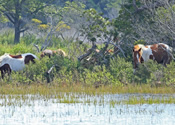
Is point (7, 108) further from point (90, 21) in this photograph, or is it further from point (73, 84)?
point (90, 21)

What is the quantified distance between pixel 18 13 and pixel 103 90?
24.9 metres

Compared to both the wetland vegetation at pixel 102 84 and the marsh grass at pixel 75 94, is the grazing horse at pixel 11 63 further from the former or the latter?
the marsh grass at pixel 75 94

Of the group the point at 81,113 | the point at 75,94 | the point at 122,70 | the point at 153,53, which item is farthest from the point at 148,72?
the point at 81,113

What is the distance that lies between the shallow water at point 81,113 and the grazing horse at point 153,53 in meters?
4.58

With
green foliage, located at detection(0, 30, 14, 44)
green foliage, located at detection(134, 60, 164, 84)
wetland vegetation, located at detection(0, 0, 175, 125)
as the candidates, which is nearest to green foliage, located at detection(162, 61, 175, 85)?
wetland vegetation, located at detection(0, 0, 175, 125)

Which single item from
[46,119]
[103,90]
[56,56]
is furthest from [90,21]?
[46,119]

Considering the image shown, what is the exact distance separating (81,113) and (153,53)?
7.78 meters

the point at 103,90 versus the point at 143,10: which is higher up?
the point at 143,10

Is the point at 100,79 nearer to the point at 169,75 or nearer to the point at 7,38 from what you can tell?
the point at 169,75

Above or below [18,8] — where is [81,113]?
below

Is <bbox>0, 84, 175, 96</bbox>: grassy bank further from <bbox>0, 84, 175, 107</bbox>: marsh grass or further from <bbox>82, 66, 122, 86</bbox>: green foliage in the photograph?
<bbox>82, 66, 122, 86</bbox>: green foliage

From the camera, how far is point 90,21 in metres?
21.6

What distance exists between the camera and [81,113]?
518 inches

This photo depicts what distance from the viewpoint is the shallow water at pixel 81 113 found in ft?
38.9
